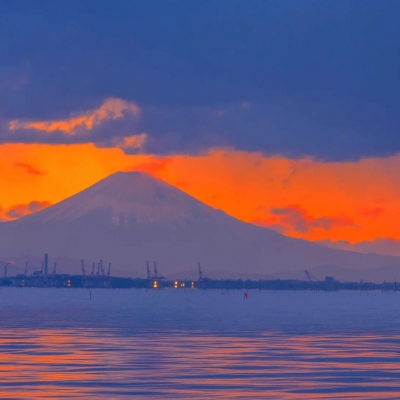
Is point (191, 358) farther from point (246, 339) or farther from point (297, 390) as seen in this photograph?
point (246, 339)

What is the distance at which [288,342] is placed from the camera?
72.8 metres

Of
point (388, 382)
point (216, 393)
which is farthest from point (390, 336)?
point (216, 393)

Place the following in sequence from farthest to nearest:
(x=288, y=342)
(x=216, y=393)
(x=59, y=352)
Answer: (x=288, y=342) < (x=59, y=352) < (x=216, y=393)

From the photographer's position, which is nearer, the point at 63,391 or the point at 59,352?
the point at 63,391

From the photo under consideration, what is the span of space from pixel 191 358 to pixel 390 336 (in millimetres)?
28234

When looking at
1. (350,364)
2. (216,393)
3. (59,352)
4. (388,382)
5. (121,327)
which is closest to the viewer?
(216,393)

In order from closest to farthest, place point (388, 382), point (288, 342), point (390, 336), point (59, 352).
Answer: point (388, 382)
point (59, 352)
point (288, 342)
point (390, 336)

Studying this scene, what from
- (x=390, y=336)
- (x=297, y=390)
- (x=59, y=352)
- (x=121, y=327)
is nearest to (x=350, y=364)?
(x=297, y=390)

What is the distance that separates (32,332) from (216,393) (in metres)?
43.5

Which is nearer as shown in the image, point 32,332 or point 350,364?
point 350,364

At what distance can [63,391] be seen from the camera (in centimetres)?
4234

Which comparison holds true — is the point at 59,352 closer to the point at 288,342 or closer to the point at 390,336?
the point at 288,342

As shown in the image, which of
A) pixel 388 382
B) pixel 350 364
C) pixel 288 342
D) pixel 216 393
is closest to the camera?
pixel 216 393

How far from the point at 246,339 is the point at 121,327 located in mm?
19357
